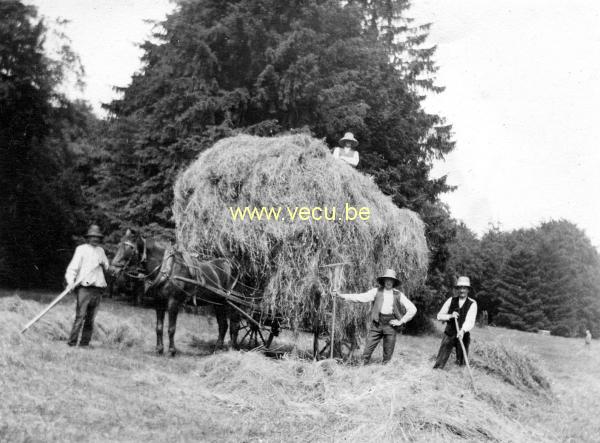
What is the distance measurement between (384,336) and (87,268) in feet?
15.8

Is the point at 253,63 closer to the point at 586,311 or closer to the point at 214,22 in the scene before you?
the point at 214,22

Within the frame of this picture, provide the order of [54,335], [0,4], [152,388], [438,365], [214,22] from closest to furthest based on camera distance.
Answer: [152,388], [438,365], [54,335], [214,22], [0,4]

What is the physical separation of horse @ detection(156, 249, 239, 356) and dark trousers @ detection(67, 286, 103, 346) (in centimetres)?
104

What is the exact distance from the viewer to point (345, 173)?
358 inches

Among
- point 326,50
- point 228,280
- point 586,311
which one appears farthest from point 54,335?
point 586,311

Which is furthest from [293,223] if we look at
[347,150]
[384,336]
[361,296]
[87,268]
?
[347,150]

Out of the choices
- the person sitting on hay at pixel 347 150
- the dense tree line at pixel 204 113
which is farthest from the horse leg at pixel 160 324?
the dense tree line at pixel 204 113

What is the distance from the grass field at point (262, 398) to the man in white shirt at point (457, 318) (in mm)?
310

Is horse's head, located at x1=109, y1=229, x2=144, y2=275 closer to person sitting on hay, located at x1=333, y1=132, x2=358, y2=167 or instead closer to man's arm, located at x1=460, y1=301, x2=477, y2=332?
person sitting on hay, located at x1=333, y1=132, x2=358, y2=167

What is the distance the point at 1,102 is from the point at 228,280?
58.4 feet

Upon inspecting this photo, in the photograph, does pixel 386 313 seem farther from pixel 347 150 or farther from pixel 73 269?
pixel 73 269

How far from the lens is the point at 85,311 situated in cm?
880

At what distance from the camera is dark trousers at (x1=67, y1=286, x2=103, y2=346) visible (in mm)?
8727
